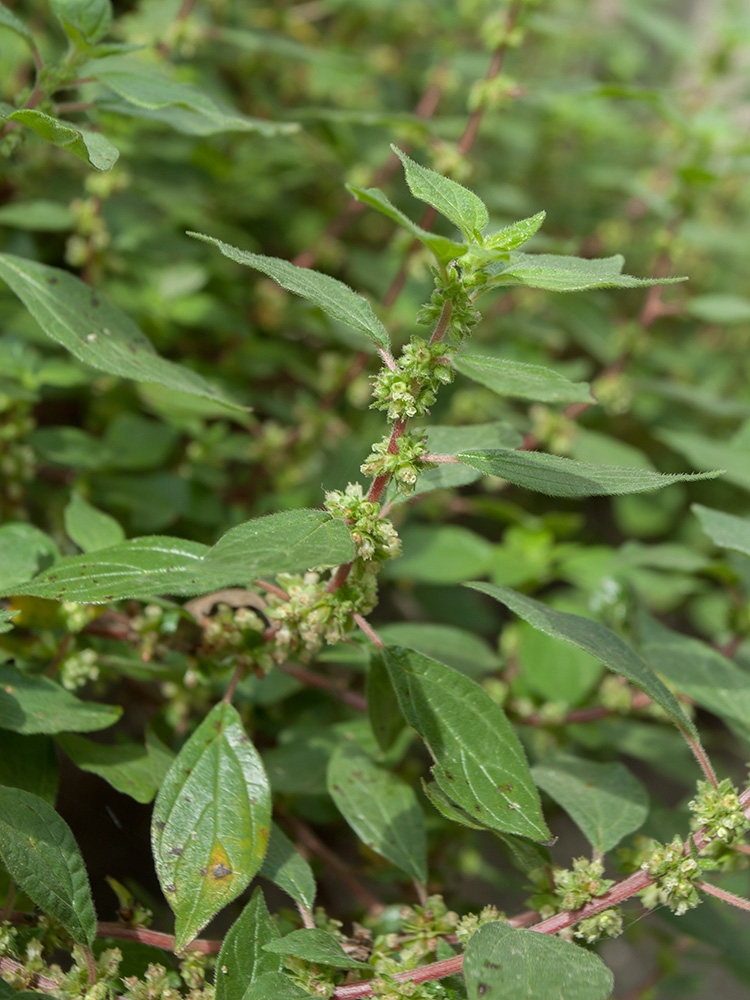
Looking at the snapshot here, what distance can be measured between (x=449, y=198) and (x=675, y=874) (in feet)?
2.31

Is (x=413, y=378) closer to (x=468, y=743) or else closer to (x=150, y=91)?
(x=468, y=743)

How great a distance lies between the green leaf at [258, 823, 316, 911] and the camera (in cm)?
93

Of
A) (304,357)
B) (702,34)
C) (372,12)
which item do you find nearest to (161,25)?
(304,357)

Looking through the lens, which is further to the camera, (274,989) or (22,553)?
(22,553)

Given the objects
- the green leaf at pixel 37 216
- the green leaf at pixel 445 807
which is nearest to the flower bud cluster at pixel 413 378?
the green leaf at pixel 445 807

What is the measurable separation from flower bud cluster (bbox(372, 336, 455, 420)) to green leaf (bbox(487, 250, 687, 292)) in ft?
0.30

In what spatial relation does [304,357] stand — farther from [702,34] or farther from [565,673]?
[702,34]

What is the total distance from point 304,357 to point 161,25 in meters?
0.81

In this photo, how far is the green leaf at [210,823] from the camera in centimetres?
83

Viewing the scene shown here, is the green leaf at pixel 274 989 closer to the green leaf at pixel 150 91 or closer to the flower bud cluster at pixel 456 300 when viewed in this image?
the flower bud cluster at pixel 456 300

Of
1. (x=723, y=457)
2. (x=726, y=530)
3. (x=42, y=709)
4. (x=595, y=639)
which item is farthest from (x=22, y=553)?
(x=723, y=457)

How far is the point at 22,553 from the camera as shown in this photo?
1086 mm

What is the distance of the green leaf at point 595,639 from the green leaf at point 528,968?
260mm

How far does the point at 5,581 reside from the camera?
1027 mm
